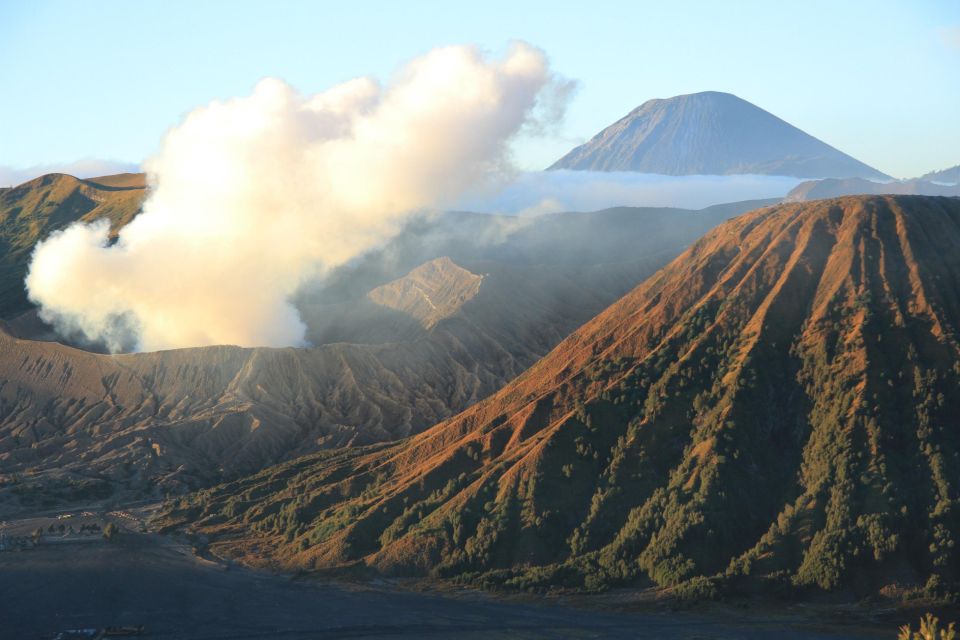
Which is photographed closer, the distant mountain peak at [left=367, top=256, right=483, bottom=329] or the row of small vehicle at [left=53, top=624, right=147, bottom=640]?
the row of small vehicle at [left=53, top=624, right=147, bottom=640]

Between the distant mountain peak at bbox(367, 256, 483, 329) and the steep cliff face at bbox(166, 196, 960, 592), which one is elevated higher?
the distant mountain peak at bbox(367, 256, 483, 329)

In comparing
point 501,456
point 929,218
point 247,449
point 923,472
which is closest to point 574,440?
point 501,456

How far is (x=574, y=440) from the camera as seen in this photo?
9056cm

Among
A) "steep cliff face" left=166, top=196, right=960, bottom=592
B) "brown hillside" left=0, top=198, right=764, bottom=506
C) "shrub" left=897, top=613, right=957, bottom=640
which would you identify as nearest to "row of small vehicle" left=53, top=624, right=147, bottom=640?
"steep cliff face" left=166, top=196, right=960, bottom=592

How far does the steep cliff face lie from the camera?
79.4 metres

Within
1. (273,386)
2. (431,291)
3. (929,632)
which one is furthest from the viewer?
(431,291)

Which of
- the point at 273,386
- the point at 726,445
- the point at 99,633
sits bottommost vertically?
the point at 99,633

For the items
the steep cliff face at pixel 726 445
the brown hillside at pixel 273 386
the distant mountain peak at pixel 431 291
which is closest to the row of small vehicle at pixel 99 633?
the steep cliff face at pixel 726 445

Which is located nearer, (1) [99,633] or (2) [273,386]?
(1) [99,633]

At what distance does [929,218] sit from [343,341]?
90.6 metres

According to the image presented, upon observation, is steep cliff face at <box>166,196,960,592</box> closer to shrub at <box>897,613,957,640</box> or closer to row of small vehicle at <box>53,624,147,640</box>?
shrub at <box>897,613,957,640</box>

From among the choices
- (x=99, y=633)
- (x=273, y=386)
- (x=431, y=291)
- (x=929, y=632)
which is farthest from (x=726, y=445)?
(x=431, y=291)

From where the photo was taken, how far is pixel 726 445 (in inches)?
3366

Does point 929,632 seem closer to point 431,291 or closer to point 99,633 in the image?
point 99,633
